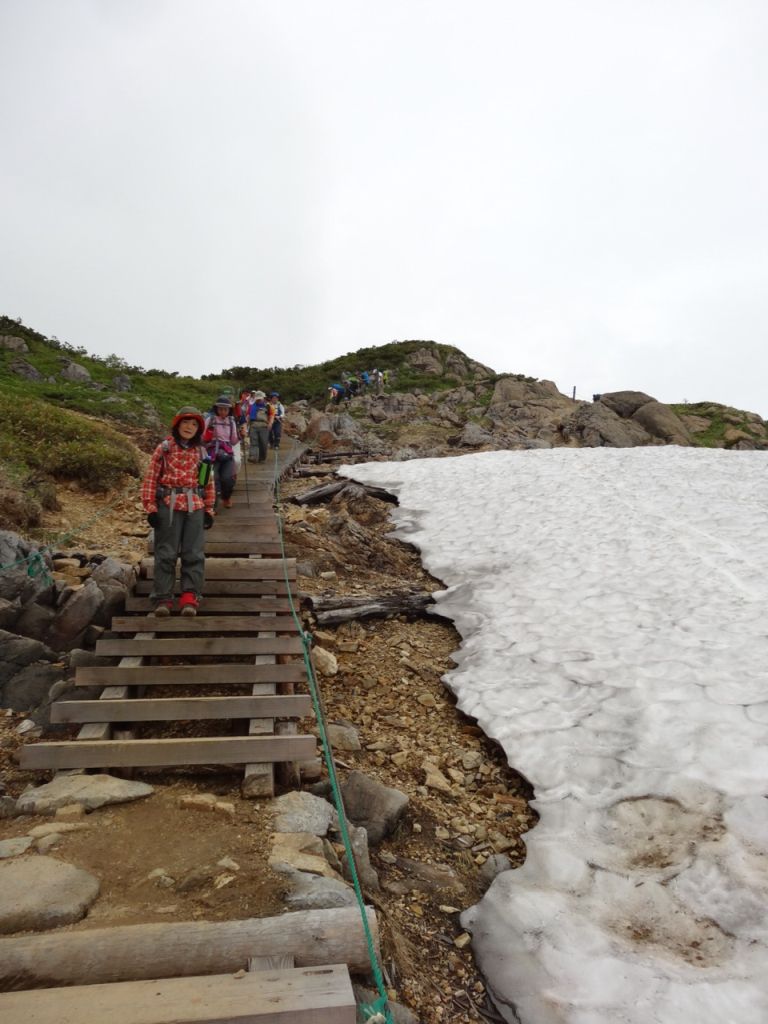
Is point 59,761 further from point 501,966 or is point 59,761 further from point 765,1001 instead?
point 765,1001

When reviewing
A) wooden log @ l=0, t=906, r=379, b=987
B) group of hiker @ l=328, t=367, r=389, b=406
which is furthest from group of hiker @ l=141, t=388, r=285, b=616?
group of hiker @ l=328, t=367, r=389, b=406

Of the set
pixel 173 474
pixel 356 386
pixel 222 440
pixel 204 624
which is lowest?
pixel 204 624

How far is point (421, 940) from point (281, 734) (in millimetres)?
1889

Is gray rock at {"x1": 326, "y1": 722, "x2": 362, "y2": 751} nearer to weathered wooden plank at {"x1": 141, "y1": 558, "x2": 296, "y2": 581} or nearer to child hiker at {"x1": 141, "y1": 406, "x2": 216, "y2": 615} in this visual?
child hiker at {"x1": 141, "y1": 406, "x2": 216, "y2": 615}

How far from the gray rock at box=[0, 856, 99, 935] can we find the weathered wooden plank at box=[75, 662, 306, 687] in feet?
6.60

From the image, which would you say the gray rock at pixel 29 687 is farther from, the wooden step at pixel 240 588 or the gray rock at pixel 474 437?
the gray rock at pixel 474 437

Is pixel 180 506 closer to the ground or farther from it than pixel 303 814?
farther from it

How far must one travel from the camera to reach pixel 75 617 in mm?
6258

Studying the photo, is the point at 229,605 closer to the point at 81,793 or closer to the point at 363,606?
the point at 363,606

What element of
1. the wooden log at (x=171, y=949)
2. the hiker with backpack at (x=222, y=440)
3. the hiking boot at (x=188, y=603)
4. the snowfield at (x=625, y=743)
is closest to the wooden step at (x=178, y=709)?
the hiking boot at (x=188, y=603)

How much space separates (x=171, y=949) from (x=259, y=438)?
15.5m

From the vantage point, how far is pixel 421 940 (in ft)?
11.9

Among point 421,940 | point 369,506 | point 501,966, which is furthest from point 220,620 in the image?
point 369,506

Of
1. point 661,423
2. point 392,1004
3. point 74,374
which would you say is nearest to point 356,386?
point 74,374
